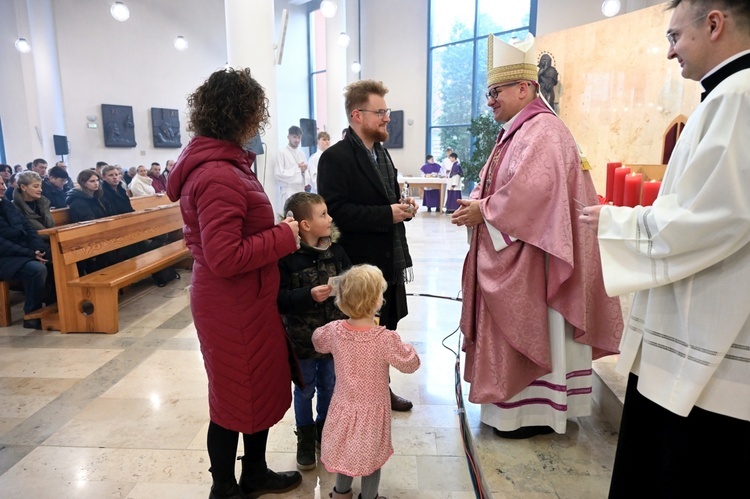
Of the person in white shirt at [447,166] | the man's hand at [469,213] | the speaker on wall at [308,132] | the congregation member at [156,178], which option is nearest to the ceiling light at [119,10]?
the congregation member at [156,178]

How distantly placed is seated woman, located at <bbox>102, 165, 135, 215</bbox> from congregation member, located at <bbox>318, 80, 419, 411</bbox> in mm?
3905

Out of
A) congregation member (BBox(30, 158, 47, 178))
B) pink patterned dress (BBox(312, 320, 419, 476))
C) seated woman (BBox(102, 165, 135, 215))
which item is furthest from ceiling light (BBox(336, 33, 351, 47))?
pink patterned dress (BBox(312, 320, 419, 476))

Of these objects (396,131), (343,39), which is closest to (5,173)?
(343,39)

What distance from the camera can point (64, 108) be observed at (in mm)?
10281

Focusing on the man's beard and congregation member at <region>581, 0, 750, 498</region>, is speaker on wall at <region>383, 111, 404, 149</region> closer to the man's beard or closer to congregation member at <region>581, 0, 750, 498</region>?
the man's beard

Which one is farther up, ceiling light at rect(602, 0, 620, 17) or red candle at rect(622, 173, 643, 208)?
ceiling light at rect(602, 0, 620, 17)

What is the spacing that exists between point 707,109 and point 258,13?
4.66 metres

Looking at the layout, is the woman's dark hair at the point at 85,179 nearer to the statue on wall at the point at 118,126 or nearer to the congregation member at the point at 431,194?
the statue on wall at the point at 118,126

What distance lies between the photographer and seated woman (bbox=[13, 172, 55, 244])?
4305 mm

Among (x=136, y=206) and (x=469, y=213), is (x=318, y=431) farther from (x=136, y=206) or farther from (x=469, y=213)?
(x=136, y=206)

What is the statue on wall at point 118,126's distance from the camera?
10664 millimetres

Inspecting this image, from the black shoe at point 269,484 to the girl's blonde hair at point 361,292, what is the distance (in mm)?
786

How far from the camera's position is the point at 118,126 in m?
10.8

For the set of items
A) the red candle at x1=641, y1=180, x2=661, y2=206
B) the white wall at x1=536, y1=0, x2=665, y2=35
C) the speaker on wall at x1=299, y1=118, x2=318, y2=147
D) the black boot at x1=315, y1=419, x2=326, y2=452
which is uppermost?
the white wall at x1=536, y1=0, x2=665, y2=35
